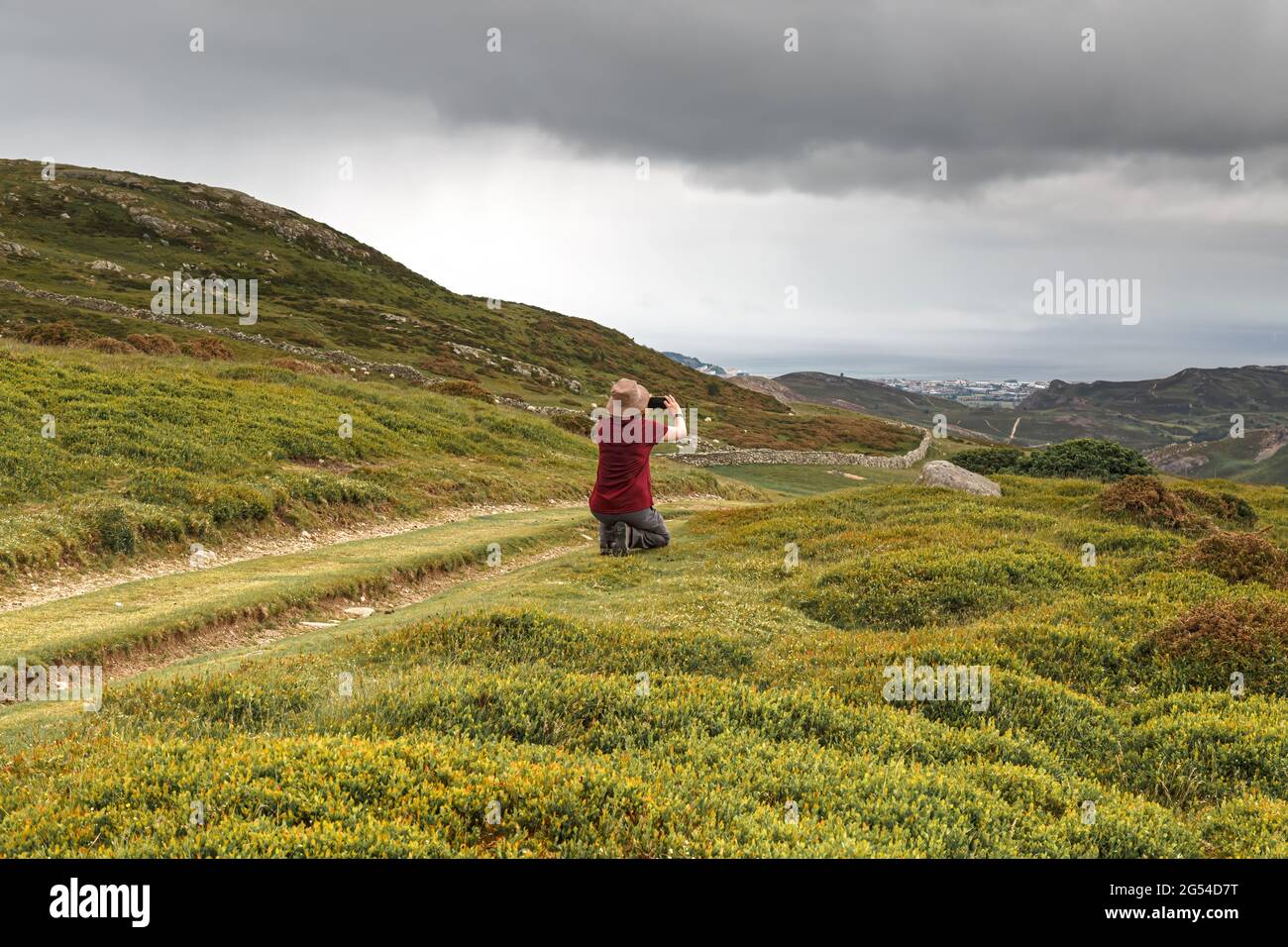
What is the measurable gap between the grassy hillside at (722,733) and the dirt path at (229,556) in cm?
607

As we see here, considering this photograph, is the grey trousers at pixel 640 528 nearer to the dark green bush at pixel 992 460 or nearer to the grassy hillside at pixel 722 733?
the grassy hillside at pixel 722 733

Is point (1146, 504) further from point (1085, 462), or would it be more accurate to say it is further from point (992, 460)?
point (992, 460)

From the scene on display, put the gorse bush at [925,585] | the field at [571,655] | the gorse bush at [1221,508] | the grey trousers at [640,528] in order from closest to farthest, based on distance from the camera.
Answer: the field at [571,655]
the gorse bush at [925,585]
the grey trousers at [640,528]
the gorse bush at [1221,508]

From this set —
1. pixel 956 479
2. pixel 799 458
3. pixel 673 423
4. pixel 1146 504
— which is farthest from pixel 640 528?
pixel 799 458

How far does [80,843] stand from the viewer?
5.43m

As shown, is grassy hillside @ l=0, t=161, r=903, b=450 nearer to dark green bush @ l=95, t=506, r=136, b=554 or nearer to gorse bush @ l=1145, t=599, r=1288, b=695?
dark green bush @ l=95, t=506, r=136, b=554

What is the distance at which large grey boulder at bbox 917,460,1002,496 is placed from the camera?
1262 inches

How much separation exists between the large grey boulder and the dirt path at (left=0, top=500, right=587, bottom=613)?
1826 centimetres

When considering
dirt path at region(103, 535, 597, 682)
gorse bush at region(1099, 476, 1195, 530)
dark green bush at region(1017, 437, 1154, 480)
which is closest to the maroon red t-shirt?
dirt path at region(103, 535, 597, 682)

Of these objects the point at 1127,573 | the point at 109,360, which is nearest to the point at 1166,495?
the point at 1127,573

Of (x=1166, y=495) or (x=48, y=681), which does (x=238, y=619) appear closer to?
(x=48, y=681)

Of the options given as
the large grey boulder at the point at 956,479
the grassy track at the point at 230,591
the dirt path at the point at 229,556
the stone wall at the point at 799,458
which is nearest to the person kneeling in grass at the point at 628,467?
the grassy track at the point at 230,591

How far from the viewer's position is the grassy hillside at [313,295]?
83.9m

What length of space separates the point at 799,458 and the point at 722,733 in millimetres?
69392
